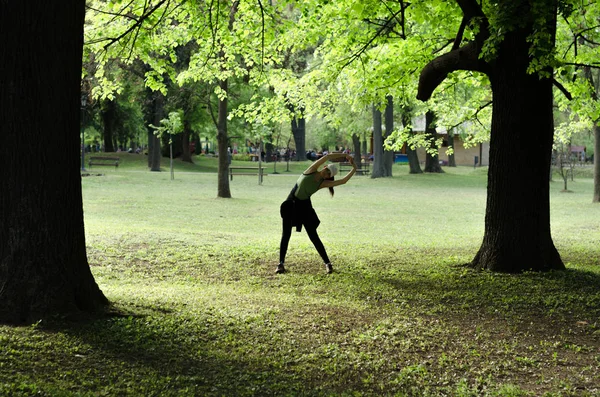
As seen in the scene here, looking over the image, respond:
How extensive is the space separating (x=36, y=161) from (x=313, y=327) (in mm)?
2933

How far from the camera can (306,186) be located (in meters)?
9.27

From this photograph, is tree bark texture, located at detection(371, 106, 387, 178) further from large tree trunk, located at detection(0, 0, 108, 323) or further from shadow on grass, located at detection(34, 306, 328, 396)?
large tree trunk, located at detection(0, 0, 108, 323)

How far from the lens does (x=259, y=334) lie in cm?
603

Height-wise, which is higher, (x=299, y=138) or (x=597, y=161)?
(x=299, y=138)

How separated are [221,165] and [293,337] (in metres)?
18.9

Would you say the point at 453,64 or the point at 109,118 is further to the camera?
the point at 109,118

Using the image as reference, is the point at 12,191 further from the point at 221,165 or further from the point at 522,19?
the point at 221,165

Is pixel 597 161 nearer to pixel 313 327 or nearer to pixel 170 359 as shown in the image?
pixel 313 327

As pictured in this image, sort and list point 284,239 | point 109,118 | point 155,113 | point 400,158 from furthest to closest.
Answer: point 400,158, point 109,118, point 155,113, point 284,239

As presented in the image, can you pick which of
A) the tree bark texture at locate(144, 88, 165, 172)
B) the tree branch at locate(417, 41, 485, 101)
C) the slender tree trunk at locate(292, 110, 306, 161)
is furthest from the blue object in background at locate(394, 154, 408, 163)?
the tree branch at locate(417, 41, 485, 101)

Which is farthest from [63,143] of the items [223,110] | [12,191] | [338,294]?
[223,110]

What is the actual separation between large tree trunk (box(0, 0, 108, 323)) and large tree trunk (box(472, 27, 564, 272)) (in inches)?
222

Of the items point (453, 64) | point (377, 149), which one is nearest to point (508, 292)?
point (453, 64)

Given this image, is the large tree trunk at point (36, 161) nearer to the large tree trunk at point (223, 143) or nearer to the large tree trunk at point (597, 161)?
the large tree trunk at point (223, 143)
